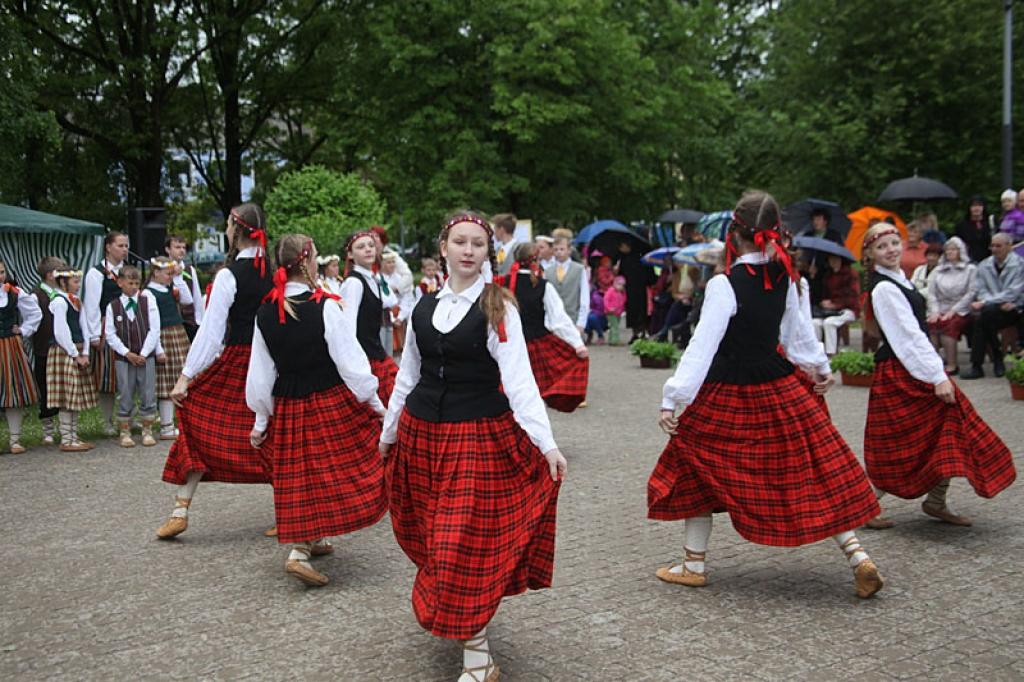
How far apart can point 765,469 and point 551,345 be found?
4.03 m

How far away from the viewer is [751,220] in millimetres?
4984

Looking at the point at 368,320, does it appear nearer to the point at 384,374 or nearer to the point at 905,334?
the point at 384,374

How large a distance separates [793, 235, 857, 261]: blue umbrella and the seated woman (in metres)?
1.65

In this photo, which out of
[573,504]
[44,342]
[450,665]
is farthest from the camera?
[44,342]

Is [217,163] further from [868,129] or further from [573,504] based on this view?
[573,504]

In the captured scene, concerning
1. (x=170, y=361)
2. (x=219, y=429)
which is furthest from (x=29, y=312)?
(x=219, y=429)

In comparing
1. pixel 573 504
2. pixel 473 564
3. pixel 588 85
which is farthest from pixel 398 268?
pixel 588 85

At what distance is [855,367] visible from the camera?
12133 mm

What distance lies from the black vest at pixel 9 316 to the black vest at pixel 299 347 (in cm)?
555

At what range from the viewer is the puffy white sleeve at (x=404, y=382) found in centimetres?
430

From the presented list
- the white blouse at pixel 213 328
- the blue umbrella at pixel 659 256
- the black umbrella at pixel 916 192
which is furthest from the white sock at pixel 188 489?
the black umbrella at pixel 916 192

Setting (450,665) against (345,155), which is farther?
(345,155)

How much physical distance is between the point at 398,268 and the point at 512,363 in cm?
1001

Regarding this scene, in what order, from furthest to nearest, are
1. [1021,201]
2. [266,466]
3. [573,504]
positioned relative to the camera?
[1021,201]
[573,504]
[266,466]
